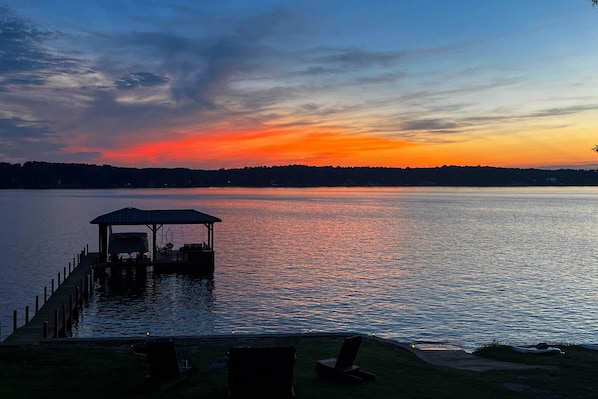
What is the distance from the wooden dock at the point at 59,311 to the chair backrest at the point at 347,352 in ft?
35.6

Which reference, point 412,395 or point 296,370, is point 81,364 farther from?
point 412,395

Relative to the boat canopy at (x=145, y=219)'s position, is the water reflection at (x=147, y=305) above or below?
below

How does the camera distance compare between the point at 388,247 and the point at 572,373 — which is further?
the point at 388,247

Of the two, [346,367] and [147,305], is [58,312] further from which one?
[346,367]

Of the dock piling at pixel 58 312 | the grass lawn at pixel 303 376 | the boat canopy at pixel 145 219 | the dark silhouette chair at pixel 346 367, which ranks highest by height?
the boat canopy at pixel 145 219

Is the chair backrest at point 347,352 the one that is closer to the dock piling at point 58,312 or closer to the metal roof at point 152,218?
the dock piling at point 58,312

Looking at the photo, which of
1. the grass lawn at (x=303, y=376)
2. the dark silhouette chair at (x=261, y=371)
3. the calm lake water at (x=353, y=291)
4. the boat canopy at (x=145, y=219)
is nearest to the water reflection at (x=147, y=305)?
the calm lake water at (x=353, y=291)

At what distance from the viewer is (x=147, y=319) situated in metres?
32.6

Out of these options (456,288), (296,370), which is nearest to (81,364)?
(296,370)

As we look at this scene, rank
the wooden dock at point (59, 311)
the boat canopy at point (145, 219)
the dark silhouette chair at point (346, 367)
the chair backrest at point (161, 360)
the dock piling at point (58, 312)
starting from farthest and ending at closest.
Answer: the boat canopy at point (145, 219) < the dock piling at point (58, 312) < the wooden dock at point (59, 311) < the dark silhouette chair at point (346, 367) < the chair backrest at point (161, 360)

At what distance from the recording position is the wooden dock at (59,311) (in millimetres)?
22734

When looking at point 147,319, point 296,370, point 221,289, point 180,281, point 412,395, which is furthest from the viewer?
point 180,281

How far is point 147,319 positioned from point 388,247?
48388 millimetres

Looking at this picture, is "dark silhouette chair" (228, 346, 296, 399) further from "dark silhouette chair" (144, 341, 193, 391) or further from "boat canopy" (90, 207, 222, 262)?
"boat canopy" (90, 207, 222, 262)
